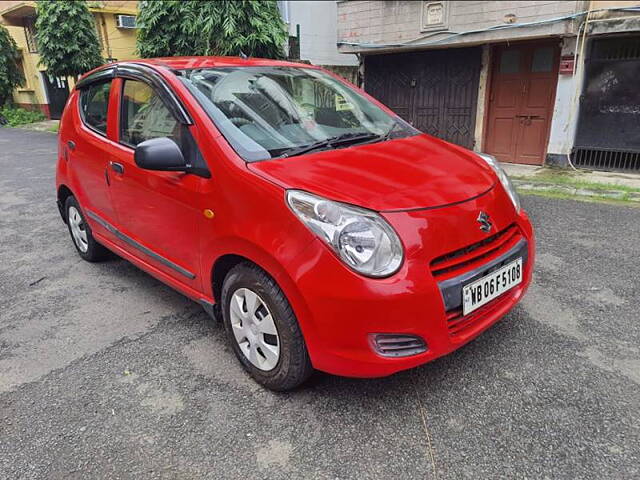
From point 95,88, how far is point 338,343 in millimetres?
2893

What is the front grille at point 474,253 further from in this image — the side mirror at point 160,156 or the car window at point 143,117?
the car window at point 143,117

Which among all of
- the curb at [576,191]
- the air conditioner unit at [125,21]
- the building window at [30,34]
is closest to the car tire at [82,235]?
the curb at [576,191]

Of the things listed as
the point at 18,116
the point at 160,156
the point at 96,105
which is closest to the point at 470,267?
the point at 160,156

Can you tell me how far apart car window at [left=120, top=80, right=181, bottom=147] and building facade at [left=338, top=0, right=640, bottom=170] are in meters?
7.16

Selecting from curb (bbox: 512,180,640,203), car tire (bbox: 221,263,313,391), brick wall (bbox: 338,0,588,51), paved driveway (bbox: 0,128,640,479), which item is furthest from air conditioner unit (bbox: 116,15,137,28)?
Answer: car tire (bbox: 221,263,313,391)

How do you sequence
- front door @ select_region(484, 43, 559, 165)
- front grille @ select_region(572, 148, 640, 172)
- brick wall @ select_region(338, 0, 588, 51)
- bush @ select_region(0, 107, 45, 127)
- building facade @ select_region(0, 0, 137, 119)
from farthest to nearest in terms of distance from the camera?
bush @ select_region(0, 107, 45, 127), building facade @ select_region(0, 0, 137, 119), front door @ select_region(484, 43, 559, 165), front grille @ select_region(572, 148, 640, 172), brick wall @ select_region(338, 0, 588, 51)

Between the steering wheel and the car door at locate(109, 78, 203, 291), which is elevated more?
the steering wheel

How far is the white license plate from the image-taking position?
82.7 inches

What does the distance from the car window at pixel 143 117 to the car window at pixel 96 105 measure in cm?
29

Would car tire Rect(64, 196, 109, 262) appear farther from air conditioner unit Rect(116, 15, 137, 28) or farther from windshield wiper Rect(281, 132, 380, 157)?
air conditioner unit Rect(116, 15, 137, 28)

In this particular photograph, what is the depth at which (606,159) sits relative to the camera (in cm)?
811

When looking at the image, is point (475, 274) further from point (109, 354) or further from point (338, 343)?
point (109, 354)

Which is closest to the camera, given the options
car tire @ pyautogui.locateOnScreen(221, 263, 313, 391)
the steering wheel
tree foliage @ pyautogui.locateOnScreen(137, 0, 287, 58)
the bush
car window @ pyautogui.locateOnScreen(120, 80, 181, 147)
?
car tire @ pyautogui.locateOnScreen(221, 263, 313, 391)

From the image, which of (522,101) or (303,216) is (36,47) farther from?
(303,216)
